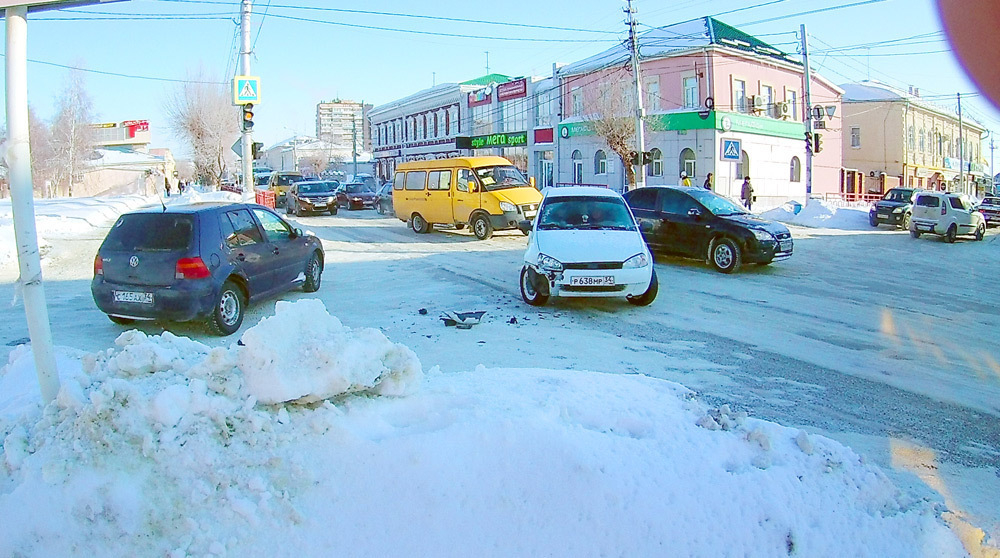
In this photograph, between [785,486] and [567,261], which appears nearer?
[785,486]

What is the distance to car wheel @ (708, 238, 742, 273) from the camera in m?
13.0

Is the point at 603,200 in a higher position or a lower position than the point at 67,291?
higher

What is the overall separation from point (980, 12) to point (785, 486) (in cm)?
239

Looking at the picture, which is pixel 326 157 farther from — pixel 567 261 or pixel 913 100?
pixel 567 261

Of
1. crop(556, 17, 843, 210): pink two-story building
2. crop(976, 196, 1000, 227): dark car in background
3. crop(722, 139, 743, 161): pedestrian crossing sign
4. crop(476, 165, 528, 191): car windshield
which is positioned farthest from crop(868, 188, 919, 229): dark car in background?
crop(476, 165, 528, 191): car windshield

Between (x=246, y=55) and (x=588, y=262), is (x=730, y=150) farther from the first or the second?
(x=588, y=262)

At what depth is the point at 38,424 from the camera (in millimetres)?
3533

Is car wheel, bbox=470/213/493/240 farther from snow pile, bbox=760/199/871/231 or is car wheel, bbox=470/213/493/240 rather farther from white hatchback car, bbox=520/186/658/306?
snow pile, bbox=760/199/871/231

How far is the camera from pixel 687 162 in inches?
1385

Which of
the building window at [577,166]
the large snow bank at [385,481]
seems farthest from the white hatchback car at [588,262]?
the building window at [577,166]

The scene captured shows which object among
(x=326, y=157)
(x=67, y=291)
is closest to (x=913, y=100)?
(x=67, y=291)

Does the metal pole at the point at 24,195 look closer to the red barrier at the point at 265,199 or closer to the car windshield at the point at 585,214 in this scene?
the car windshield at the point at 585,214

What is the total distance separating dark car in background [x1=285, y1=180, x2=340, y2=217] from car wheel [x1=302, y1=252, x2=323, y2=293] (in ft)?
58.1

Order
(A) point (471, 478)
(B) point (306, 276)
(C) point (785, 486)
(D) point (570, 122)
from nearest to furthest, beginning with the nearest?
(A) point (471, 478)
(C) point (785, 486)
(B) point (306, 276)
(D) point (570, 122)
